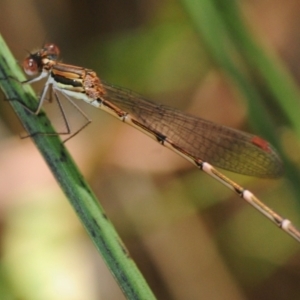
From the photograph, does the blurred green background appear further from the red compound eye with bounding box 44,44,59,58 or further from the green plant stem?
the green plant stem

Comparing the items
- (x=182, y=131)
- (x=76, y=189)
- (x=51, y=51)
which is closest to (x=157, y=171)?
(x=182, y=131)

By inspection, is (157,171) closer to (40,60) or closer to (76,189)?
(40,60)

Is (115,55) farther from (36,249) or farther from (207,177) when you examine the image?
(36,249)

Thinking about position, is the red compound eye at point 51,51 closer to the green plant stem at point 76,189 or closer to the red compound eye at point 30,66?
the red compound eye at point 30,66

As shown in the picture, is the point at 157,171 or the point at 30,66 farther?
the point at 157,171

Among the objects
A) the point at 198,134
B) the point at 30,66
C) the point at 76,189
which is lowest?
the point at 76,189

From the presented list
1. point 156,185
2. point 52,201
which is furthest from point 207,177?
point 52,201
